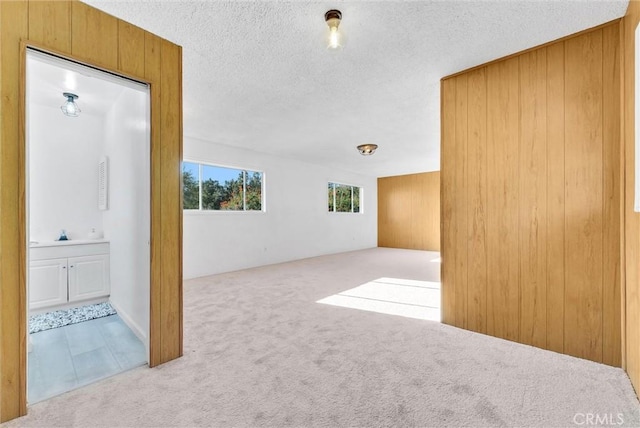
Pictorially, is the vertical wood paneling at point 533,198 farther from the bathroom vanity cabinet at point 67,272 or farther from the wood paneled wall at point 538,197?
the bathroom vanity cabinet at point 67,272

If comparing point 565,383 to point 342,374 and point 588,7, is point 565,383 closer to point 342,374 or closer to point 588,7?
point 342,374

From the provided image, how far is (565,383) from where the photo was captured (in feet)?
5.76

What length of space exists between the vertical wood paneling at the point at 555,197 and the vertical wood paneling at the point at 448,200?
0.70 m

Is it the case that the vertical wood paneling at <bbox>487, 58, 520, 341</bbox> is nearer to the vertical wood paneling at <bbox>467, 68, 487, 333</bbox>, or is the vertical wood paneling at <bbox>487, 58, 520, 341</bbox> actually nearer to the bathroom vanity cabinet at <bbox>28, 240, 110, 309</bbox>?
the vertical wood paneling at <bbox>467, 68, 487, 333</bbox>

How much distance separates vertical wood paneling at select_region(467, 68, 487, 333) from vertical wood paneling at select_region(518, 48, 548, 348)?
0.27 meters

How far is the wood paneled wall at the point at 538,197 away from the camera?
1981 mm

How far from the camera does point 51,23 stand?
5.27 ft

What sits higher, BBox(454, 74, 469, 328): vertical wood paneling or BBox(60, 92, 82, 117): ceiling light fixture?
BBox(60, 92, 82, 117): ceiling light fixture

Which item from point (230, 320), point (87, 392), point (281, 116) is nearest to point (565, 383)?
point (230, 320)

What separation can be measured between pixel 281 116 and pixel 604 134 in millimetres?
3205

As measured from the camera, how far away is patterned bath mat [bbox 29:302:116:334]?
2753mm

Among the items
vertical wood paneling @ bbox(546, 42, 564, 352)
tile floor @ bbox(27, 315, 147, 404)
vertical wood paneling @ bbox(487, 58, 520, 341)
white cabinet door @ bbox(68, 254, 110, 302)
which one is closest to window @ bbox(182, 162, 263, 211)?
white cabinet door @ bbox(68, 254, 110, 302)

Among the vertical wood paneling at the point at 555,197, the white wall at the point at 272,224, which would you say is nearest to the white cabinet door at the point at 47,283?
the white wall at the point at 272,224

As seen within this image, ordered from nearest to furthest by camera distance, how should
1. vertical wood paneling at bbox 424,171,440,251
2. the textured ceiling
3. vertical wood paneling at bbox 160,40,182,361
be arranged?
1. the textured ceiling
2. vertical wood paneling at bbox 160,40,182,361
3. vertical wood paneling at bbox 424,171,440,251
